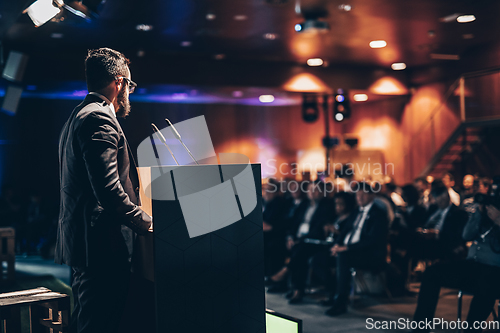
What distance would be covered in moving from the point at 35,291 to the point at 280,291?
358cm

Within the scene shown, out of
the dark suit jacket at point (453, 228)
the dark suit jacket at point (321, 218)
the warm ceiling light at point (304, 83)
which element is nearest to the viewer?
the dark suit jacket at point (453, 228)

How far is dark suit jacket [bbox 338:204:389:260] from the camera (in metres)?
4.53

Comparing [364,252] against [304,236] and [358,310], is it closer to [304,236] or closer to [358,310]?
[358,310]

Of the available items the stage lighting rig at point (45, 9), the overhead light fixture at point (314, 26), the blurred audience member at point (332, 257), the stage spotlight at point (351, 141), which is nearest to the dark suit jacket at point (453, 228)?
the blurred audience member at point (332, 257)

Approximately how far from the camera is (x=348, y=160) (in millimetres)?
12109

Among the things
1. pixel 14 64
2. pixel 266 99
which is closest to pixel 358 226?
pixel 14 64

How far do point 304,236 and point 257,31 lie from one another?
12.9 feet

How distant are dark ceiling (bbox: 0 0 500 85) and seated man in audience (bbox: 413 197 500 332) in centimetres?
401

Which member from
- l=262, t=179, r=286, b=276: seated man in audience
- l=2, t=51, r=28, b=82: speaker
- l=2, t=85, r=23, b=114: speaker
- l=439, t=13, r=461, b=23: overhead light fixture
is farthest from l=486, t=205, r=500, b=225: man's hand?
l=2, t=85, r=23, b=114: speaker

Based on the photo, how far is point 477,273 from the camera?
10.9ft

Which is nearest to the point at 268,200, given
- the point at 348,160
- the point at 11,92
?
the point at 11,92

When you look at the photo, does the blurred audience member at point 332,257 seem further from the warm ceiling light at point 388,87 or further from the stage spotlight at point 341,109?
the warm ceiling light at point 388,87

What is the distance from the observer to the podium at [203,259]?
168 cm

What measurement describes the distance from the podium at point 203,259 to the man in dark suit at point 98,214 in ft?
0.32
